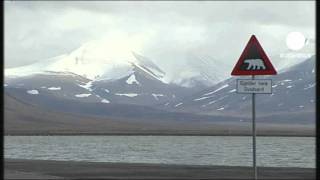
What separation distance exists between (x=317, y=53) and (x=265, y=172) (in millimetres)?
16742

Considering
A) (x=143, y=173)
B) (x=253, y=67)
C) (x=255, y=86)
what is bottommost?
(x=143, y=173)

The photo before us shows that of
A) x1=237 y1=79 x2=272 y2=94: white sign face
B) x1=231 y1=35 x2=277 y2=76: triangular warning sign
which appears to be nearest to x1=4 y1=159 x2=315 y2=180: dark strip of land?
x1=237 y1=79 x2=272 y2=94: white sign face

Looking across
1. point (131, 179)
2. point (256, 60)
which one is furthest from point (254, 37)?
point (131, 179)

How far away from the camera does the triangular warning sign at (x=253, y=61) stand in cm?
1303

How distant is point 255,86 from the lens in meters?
13.2

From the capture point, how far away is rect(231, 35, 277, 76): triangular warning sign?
13.0m

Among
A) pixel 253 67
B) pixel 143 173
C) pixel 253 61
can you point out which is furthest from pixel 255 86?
pixel 143 173

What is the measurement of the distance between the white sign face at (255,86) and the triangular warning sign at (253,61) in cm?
19

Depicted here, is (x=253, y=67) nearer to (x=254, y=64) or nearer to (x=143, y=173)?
(x=254, y=64)

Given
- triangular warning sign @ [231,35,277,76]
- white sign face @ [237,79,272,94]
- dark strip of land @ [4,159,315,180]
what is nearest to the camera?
triangular warning sign @ [231,35,277,76]

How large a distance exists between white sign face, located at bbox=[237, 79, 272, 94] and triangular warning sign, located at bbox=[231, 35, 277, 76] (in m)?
0.19

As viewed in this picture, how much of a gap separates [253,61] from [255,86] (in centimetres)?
49

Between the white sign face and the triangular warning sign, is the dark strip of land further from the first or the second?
the triangular warning sign

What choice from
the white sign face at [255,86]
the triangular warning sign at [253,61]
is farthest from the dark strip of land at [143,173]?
the triangular warning sign at [253,61]
